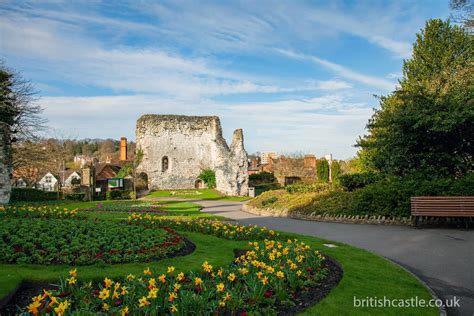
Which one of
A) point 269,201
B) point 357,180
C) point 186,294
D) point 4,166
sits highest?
point 4,166

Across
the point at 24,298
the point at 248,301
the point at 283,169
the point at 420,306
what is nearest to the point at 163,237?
the point at 24,298

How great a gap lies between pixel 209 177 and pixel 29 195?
18.1 metres

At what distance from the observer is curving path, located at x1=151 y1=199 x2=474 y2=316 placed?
6.05m

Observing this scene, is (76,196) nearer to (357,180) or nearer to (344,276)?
(357,180)

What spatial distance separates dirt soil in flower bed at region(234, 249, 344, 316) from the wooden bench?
6.62 metres

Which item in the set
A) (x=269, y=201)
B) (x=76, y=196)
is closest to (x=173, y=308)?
(x=269, y=201)

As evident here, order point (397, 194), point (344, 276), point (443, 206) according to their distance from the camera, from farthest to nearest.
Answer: point (397, 194)
point (443, 206)
point (344, 276)

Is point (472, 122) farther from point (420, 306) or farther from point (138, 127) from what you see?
point (138, 127)

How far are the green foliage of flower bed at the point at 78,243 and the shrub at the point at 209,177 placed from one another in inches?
1186

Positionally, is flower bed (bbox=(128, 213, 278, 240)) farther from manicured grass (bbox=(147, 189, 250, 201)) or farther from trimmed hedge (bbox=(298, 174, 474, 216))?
manicured grass (bbox=(147, 189, 250, 201))

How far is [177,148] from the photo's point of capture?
4081cm

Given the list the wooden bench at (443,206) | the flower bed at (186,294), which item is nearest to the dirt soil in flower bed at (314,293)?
the flower bed at (186,294)

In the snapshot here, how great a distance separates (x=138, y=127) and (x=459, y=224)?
34176 mm

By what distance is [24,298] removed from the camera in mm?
4914
